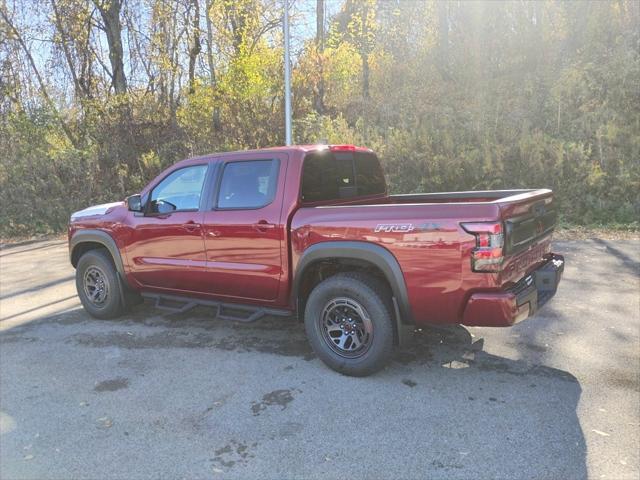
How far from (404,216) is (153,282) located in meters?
2.97

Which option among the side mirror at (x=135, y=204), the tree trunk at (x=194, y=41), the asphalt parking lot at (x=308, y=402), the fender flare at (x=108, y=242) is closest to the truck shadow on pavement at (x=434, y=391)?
the asphalt parking lot at (x=308, y=402)

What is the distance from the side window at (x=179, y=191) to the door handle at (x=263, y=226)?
0.83 metres

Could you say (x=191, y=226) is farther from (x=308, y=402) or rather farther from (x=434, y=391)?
(x=434, y=391)

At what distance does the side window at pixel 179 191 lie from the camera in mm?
4945

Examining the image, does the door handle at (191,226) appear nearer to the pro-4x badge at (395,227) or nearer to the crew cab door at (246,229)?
the crew cab door at (246,229)

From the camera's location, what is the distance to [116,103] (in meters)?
16.4

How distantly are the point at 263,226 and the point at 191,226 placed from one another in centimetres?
90

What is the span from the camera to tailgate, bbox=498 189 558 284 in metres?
3.45

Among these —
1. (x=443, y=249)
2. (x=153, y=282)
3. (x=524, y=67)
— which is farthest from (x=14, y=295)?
(x=524, y=67)

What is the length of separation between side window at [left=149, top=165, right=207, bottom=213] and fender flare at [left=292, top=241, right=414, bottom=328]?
1.51 meters

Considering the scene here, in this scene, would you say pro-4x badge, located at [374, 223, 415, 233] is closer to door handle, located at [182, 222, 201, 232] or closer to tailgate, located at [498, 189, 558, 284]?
tailgate, located at [498, 189, 558, 284]

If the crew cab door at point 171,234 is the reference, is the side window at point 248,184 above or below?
above

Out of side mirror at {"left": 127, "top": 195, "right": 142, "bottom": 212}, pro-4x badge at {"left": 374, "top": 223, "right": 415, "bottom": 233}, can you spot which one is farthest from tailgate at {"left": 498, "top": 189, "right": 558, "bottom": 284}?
side mirror at {"left": 127, "top": 195, "right": 142, "bottom": 212}

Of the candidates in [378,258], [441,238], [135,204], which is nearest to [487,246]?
[441,238]
